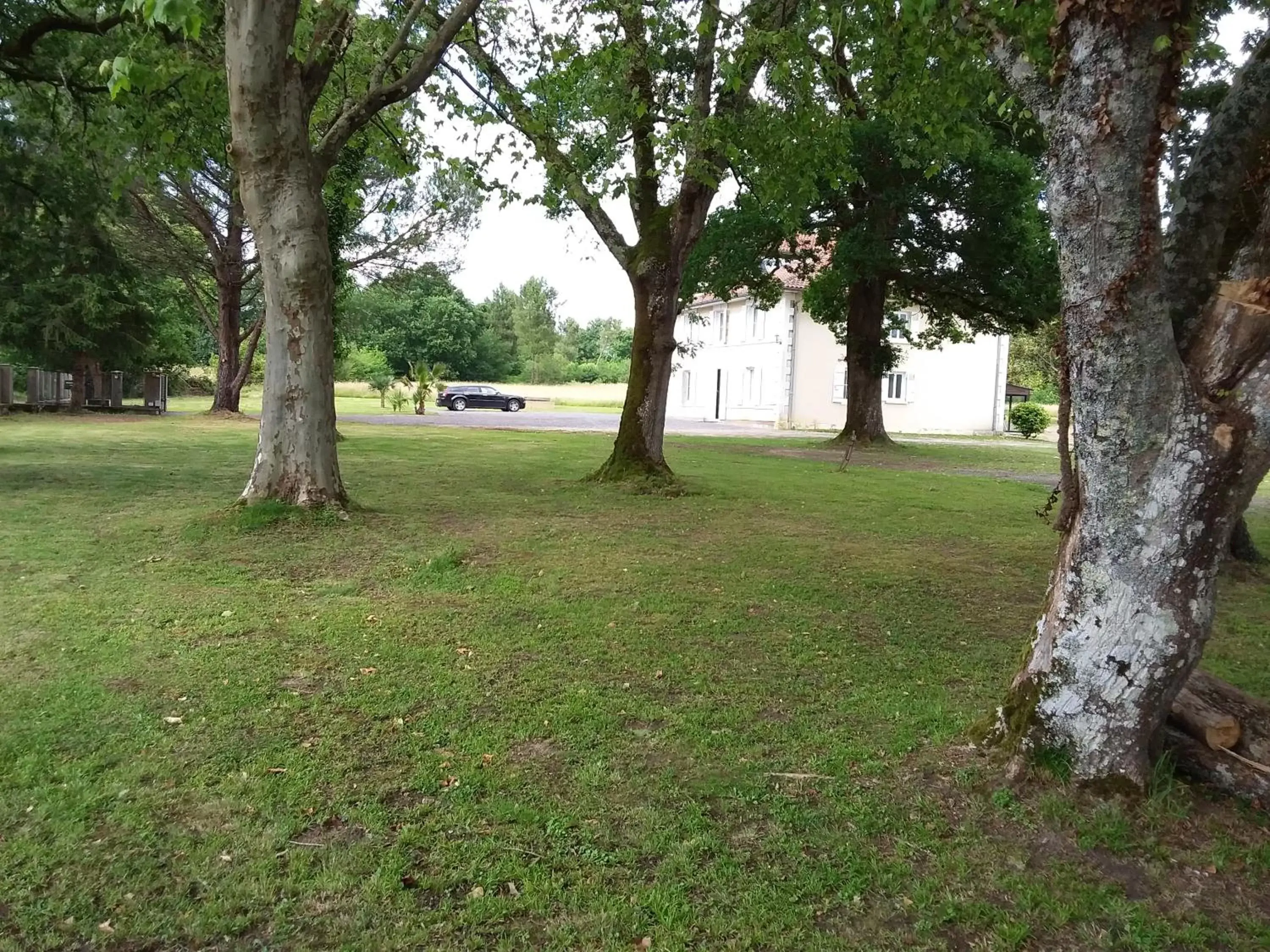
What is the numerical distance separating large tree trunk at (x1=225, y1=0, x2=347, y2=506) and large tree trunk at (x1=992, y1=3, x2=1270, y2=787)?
23.3 feet

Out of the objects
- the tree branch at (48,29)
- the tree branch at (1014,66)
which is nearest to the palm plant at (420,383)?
the tree branch at (48,29)

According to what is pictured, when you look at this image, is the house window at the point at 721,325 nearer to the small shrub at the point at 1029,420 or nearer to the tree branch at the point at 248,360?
the small shrub at the point at 1029,420

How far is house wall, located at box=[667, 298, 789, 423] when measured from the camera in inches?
1452

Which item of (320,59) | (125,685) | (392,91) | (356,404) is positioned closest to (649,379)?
(392,91)

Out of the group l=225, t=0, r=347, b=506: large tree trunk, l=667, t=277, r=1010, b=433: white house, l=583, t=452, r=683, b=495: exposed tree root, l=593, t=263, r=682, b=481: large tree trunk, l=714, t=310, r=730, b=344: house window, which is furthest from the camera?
l=714, t=310, r=730, b=344: house window

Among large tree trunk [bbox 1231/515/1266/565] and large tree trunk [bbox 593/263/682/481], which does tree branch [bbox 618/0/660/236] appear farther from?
large tree trunk [bbox 1231/515/1266/565]

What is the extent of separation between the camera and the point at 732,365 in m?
40.7

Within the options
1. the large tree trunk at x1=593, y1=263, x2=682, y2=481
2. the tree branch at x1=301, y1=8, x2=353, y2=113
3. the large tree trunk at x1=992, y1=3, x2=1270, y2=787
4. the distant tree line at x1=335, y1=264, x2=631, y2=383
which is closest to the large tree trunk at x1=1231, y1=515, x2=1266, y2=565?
the large tree trunk at x1=992, y1=3, x2=1270, y2=787

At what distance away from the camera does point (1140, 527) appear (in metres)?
3.19

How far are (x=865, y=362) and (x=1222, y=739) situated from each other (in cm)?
2235

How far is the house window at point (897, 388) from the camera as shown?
3747 cm

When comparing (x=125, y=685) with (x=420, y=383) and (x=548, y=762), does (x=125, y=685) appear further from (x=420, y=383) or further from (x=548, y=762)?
(x=420, y=383)

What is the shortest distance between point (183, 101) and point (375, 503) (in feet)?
18.3

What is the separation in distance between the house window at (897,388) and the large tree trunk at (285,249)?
31.7m
